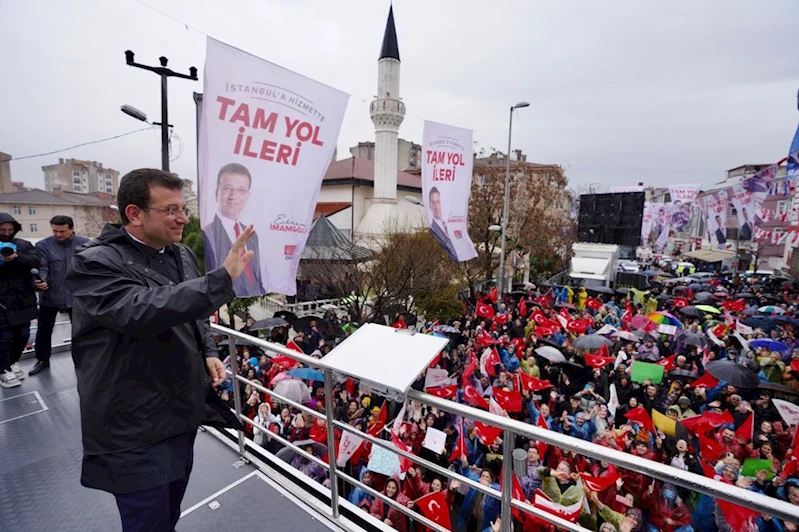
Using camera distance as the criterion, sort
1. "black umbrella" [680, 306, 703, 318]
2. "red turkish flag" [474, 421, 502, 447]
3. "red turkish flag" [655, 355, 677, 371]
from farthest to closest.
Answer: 1. "black umbrella" [680, 306, 703, 318]
2. "red turkish flag" [655, 355, 677, 371]
3. "red turkish flag" [474, 421, 502, 447]

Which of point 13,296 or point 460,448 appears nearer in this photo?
point 13,296

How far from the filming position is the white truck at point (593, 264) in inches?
1067

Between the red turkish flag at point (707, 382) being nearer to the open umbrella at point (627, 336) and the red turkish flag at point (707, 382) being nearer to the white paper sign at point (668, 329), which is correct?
the open umbrella at point (627, 336)

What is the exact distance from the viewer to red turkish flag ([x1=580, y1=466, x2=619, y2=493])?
411 cm

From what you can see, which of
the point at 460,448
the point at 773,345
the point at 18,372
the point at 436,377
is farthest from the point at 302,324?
the point at 773,345

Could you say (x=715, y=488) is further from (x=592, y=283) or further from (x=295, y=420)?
(x=592, y=283)

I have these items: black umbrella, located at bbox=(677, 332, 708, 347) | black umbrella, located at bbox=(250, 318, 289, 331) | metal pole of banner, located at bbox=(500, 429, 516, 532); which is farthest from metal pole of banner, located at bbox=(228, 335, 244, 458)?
black umbrella, located at bbox=(677, 332, 708, 347)

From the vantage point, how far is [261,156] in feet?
11.0

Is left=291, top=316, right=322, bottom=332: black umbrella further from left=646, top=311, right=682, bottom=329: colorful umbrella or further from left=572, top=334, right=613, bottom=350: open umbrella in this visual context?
left=646, top=311, right=682, bottom=329: colorful umbrella

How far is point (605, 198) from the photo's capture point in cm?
2919

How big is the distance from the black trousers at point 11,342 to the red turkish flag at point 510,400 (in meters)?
6.47

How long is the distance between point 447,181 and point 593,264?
23.8 metres

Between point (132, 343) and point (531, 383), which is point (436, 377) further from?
point (132, 343)

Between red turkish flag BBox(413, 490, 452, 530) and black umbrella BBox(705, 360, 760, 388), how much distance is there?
6.92m
